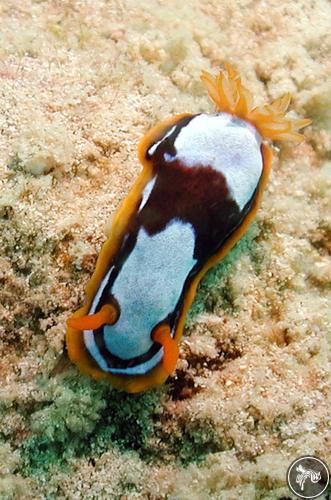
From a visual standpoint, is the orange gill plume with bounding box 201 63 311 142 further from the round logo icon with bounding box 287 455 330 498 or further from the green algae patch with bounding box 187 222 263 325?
the round logo icon with bounding box 287 455 330 498

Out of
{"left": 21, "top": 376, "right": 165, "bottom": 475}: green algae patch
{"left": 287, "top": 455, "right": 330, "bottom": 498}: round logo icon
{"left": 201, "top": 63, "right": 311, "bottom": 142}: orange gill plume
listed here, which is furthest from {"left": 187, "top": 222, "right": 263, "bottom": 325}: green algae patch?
{"left": 287, "top": 455, "right": 330, "bottom": 498}: round logo icon

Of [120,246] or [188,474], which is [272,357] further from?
[120,246]

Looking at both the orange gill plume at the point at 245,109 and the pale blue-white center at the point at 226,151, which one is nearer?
the pale blue-white center at the point at 226,151

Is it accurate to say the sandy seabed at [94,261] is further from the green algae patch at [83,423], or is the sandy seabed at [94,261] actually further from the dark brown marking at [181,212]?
the dark brown marking at [181,212]

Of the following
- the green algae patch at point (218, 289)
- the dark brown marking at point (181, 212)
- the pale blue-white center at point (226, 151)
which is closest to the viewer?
the dark brown marking at point (181, 212)

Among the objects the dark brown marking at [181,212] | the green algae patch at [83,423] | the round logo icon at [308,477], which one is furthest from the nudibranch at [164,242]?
the round logo icon at [308,477]

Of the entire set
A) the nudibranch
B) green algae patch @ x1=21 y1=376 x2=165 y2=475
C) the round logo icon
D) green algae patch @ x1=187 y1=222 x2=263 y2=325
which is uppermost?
the nudibranch
